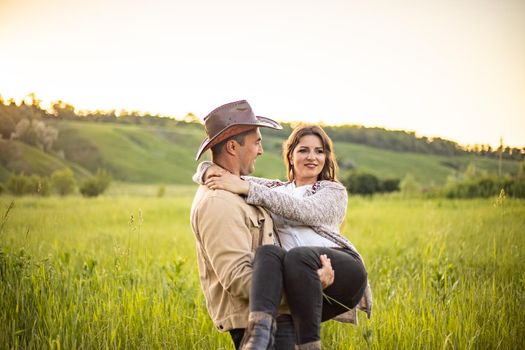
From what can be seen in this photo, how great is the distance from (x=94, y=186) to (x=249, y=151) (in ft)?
66.0

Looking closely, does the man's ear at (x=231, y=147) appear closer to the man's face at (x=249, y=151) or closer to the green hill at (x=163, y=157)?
the man's face at (x=249, y=151)

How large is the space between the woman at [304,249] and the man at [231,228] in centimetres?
11

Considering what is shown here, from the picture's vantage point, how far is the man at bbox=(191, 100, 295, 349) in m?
3.16

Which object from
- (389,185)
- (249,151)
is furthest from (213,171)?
(389,185)

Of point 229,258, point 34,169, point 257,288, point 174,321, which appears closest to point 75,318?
point 174,321

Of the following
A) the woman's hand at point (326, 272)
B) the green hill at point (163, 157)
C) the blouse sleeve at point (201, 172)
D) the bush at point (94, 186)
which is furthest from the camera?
the green hill at point (163, 157)

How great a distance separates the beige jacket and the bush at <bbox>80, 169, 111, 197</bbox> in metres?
19.2

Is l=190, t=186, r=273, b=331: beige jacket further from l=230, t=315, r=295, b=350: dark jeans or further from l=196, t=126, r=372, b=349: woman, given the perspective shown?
l=230, t=315, r=295, b=350: dark jeans

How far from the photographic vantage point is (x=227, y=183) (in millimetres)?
3318

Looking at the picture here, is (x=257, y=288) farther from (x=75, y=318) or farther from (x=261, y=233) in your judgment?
(x=75, y=318)

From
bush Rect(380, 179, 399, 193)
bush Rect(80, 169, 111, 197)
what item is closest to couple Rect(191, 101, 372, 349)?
bush Rect(80, 169, 111, 197)

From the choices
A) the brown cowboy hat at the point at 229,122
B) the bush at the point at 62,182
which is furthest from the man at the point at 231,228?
the bush at the point at 62,182

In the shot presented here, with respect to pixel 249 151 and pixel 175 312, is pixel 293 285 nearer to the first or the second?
pixel 249 151

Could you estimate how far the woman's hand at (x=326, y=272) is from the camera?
3.03m
